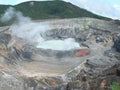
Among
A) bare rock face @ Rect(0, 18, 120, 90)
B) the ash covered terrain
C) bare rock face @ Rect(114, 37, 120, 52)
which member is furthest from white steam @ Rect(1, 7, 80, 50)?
bare rock face @ Rect(114, 37, 120, 52)

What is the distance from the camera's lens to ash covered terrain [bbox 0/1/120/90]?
82913mm

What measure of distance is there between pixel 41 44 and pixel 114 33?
25.8m

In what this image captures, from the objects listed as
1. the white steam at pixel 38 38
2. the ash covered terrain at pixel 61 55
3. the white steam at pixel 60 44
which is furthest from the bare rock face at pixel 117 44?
the white steam at pixel 38 38

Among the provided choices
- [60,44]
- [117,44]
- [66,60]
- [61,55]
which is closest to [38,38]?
[60,44]

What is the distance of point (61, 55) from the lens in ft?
411

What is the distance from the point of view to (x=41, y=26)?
15888cm

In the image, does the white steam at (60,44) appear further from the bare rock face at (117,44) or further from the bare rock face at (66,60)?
the bare rock face at (117,44)

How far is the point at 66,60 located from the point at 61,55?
23.3ft

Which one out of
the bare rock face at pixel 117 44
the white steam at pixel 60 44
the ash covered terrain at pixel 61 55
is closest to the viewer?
the ash covered terrain at pixel 61 55

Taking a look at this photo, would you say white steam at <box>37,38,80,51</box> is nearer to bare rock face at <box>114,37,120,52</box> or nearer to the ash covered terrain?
the ash covered terrain

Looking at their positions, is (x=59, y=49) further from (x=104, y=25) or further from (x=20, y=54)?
(x=104, y=25)

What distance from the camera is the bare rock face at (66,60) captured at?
81.9 meters

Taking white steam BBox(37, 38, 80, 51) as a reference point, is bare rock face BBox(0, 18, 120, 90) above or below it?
above

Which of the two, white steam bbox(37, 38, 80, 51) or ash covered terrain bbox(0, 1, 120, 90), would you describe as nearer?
ash covered terrain bbox(0, 1, 120, 90)
